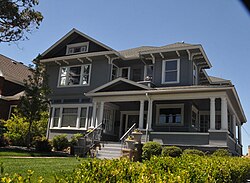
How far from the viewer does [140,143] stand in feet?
50.1

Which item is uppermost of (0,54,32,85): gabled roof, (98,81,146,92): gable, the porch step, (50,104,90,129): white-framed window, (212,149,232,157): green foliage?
(0,54,32,85): gabled roof

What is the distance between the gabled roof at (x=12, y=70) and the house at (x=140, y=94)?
663 cm

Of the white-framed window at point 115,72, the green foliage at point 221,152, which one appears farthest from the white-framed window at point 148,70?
the green foliage at point 221,152

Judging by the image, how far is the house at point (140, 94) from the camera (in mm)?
15820

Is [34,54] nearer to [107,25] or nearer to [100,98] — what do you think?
[100,98]

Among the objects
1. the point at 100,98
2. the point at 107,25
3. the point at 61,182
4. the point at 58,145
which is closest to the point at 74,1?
the point at 107,25

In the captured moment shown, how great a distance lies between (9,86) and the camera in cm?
2773

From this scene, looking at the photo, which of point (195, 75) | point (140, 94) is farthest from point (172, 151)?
point (195, 75)

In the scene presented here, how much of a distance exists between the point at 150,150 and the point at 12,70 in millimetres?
20640

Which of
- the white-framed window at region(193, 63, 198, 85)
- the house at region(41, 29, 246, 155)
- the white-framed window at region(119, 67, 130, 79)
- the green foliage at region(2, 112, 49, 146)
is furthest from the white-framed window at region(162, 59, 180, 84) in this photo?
the green foliage at region(2, 112, 49, 146)

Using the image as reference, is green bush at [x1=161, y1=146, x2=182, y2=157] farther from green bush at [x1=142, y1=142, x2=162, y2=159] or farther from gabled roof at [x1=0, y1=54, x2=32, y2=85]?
gabled roof at [x1=0, y1=54, x2=32, y2=85]

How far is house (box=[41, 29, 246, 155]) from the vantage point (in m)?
15.8

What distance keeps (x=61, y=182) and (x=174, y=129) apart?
15372mm

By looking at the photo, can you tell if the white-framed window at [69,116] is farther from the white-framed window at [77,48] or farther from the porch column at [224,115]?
the porch column at [224,115]
